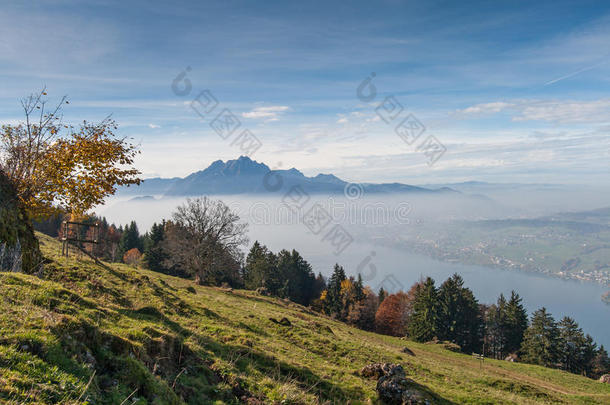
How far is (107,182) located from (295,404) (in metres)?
13.7

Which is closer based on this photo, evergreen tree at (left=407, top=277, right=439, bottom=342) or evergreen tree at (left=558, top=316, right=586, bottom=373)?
evergreen tree at (left=558, top=316, right=586, bottom=373)

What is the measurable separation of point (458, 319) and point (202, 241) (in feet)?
191

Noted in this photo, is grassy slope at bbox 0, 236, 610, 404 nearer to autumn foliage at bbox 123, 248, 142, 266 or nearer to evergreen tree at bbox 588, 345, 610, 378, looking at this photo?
evergreen tree at bbox 588, 345, 610, 378

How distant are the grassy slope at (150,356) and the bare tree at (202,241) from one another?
84.6ft

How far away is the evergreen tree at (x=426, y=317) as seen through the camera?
2589 inches

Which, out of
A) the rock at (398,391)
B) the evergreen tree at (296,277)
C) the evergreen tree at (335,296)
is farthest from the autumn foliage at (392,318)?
the rock at (398,391)

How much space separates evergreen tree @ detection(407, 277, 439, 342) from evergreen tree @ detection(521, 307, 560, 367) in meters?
16.9

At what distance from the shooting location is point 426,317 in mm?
66625

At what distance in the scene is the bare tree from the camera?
4391 centimetres

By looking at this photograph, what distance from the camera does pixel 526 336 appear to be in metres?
61.8

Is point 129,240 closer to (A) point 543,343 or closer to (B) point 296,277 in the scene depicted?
(B) point 296,277

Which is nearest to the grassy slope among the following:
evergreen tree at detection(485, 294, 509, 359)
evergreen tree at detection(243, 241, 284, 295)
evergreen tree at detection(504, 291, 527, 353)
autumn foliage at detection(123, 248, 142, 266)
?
evergreen tree at detection(504, 291, 527, 353)

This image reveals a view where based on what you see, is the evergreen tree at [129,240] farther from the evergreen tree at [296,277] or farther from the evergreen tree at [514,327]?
the evergreen tree at [514,327]

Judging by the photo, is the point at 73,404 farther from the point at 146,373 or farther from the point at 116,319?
the point at 116,319
